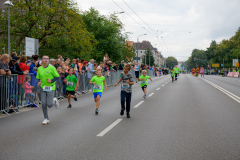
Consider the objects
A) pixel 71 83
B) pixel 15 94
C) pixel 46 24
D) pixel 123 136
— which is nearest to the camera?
pixel 123 136

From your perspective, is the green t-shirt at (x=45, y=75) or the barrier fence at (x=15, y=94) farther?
the barrier fence at (x=15, y=94)

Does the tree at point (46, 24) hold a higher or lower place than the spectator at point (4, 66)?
higher

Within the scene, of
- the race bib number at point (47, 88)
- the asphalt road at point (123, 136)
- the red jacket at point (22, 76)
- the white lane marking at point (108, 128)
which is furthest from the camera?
the red jacket at point (22, 76)

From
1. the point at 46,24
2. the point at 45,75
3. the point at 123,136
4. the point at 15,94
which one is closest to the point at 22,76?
the point at 15,94

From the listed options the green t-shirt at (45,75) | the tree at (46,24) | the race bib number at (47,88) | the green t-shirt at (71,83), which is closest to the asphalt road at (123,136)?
the race bib number at (47,88)

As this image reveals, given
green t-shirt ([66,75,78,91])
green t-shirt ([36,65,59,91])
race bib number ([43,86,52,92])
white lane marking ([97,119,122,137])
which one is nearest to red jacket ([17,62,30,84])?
green t-shirt ([66,75,78,91])

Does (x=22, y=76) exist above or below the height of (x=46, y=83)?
above

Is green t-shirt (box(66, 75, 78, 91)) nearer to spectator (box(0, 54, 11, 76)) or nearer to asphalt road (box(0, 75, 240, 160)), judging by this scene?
asphalt road (box(0, 75, 240, 160))

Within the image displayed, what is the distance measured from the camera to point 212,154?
447 cm

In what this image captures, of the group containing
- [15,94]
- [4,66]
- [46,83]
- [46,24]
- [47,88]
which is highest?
[46,24]

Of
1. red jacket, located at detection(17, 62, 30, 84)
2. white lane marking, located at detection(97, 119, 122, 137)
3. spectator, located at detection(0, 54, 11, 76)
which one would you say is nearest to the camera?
white lane marking, located at detection(97, 119, 122, 137)

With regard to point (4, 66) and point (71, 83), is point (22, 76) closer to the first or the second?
point (4, 66)

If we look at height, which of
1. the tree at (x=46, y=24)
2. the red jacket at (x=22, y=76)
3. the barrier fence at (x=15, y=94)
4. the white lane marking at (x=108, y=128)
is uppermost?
the tree at (x=46, y=24)

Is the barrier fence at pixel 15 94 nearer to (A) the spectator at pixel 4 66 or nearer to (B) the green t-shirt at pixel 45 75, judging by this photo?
(A) the spectator at pixel 4 66
